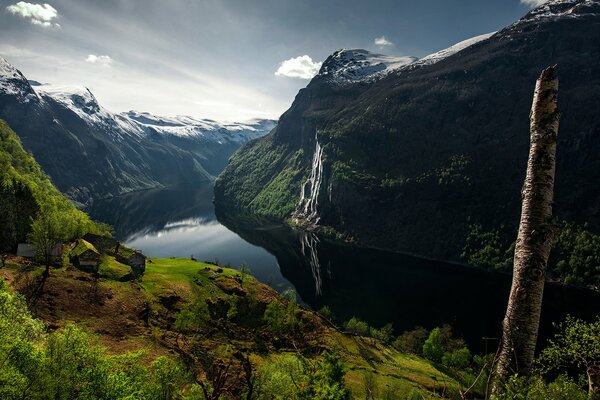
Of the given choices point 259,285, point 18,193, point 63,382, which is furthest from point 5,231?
point 63,382

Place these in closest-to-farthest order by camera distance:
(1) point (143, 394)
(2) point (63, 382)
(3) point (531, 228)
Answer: (3) point (531, 228) → (2) point (63, 382) → (1) point (143, 394)

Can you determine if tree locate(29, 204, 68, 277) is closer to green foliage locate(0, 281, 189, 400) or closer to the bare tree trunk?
green foliage locate(0, 281, 189, 400)

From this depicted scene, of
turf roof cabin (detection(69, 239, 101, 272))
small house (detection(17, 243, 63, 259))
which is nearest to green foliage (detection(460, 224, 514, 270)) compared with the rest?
turf roof cabin (detection(69, 239, 101, 272))

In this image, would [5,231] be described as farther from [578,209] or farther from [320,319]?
[578,209]

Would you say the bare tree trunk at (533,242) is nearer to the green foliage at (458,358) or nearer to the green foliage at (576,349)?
the green foliage at (576,349)

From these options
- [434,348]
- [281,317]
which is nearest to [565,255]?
[434,348]

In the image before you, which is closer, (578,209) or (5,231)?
(5,231)
